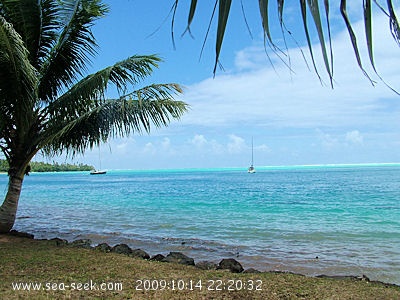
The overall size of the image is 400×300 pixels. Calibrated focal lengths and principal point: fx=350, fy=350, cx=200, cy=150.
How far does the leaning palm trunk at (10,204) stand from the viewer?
7.67 metres

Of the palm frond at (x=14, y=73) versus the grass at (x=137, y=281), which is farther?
the palm frond at (x=14, y=73)

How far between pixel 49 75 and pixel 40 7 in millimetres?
1411

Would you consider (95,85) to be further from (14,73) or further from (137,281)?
(137,281)

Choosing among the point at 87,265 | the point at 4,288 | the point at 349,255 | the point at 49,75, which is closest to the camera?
the point at 4,288

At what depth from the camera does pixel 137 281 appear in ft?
15.1

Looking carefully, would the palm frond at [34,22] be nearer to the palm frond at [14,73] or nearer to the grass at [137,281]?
the palm frond at [14,73]

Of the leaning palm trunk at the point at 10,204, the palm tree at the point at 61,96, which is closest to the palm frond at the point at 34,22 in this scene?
→ the palm tree at the point at 61,96

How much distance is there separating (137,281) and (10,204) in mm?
4594

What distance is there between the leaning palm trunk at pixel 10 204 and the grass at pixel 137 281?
1831mm

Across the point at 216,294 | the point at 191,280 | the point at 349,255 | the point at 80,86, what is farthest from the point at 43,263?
the point at 349,255

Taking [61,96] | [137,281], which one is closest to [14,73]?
[61,96]

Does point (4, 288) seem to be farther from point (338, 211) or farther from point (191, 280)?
point (338, 211)

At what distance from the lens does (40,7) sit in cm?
718

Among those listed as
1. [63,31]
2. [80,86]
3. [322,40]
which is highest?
[63,31]
